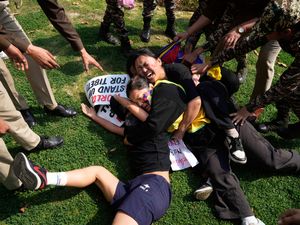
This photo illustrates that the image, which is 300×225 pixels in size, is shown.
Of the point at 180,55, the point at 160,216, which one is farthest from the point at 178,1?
the point at 160,216

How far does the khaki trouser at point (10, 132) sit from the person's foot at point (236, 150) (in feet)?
7.23

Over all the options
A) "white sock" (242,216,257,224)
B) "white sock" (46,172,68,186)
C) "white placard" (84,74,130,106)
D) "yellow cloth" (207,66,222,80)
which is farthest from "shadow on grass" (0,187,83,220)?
"yellow cloth" (207,66,222,80)

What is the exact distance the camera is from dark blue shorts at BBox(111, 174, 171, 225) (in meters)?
3.10

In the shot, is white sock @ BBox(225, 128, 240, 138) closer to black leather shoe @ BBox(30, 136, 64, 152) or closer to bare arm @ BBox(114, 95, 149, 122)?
bare arm @ BBox(114, 95, 149, 122)

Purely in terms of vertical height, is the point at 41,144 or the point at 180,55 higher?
the point at 180,55

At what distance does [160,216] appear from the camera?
Answer: 3.34m

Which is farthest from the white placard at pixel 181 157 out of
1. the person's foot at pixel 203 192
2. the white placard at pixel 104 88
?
the white placard at pixel 104 88

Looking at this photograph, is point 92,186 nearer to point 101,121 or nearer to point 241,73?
point 101,121

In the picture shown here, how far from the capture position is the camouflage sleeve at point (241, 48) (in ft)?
11.3

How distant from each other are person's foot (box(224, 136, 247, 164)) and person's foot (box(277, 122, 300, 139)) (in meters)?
0.78

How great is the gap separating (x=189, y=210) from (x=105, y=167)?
1.08 m

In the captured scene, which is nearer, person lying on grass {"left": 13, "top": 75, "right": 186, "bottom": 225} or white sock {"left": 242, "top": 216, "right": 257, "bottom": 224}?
person lying on grass {"left": 13, "top": 75, "right": 186, "bottom": 225}

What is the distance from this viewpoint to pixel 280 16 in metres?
2.98

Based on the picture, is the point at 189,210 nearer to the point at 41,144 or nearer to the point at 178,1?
the point at 41,144
